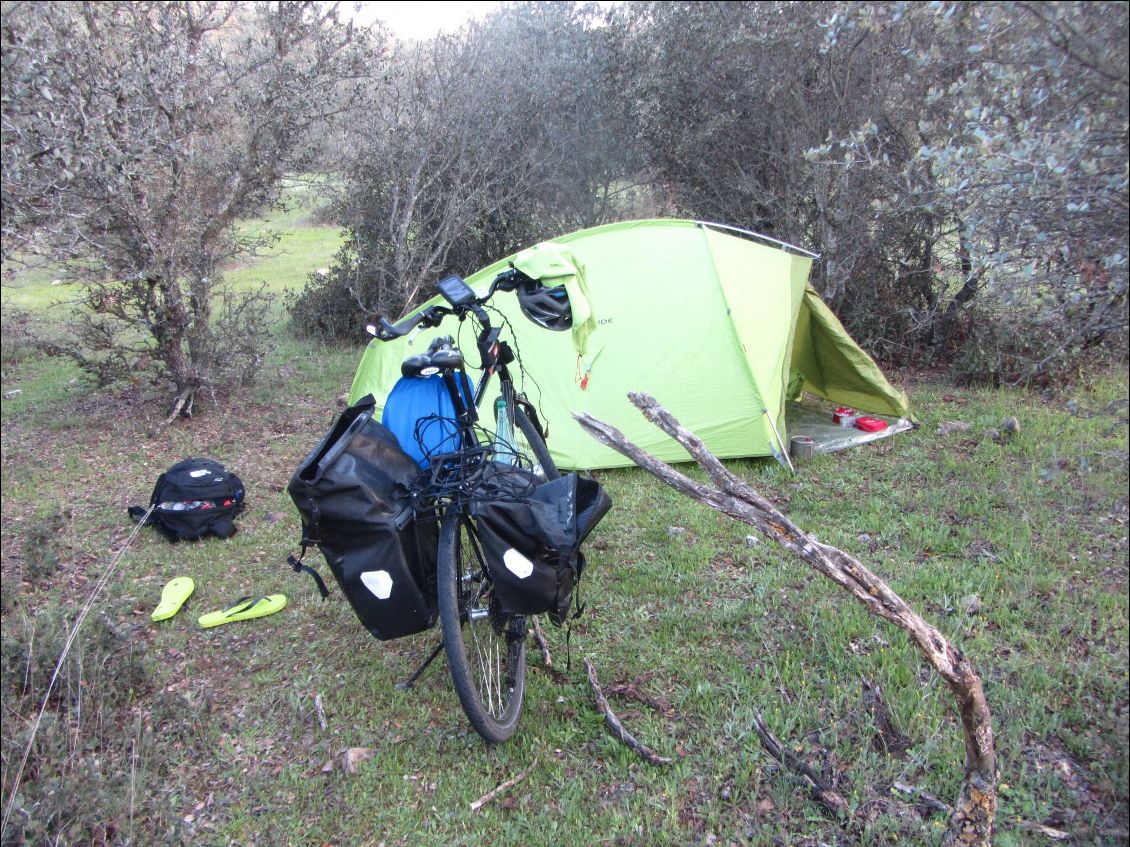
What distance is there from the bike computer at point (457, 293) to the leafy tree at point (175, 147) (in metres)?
2.29

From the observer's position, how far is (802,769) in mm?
2518

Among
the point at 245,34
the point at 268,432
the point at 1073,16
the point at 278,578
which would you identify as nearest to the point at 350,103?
the point at 245,34

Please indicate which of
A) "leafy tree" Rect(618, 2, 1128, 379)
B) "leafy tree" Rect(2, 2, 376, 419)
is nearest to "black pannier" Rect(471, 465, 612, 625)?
"leafy tree" Rect(618, 2, 1128, 379)

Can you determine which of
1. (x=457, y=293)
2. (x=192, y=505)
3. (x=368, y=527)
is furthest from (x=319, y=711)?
(x=192, y=505)

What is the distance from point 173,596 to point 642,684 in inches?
93.2

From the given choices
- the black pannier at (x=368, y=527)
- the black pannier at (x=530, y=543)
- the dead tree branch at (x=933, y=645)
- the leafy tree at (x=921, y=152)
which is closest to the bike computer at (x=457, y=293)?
the black pannier at (x=368, y=527)

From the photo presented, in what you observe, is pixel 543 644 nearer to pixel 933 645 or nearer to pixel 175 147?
pixel 933 645

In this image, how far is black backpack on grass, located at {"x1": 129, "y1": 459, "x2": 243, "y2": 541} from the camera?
181 inches

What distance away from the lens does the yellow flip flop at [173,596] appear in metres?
3.77

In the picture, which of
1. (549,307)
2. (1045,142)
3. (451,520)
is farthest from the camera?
(549,307)

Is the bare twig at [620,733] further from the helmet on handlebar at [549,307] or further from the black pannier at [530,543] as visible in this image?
the helmet on handlebar at [549,307]

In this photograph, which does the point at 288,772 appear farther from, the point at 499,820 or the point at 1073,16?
the point at 1073,16

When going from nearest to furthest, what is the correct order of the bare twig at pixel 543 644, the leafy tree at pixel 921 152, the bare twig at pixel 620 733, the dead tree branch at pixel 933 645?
the leafy tree at pixel 921 152 → the dead tree branch at pixel 933 645 → the bare twig at pixel 620 733 → the bare twig at pixel 543 644

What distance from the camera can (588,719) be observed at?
9.44ft
